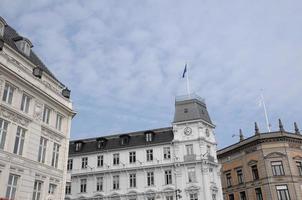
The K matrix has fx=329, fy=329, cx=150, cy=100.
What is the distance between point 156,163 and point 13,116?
2995 cm

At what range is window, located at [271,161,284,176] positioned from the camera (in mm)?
52987

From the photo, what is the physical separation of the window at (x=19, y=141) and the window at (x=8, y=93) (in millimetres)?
2553

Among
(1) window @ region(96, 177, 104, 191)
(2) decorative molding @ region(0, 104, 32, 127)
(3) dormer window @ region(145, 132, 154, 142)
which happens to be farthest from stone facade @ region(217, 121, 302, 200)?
(2) decorative molding @ region(0, 104, 32, 127)

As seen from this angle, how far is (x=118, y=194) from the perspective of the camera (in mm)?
52906

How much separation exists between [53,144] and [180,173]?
80.8ft

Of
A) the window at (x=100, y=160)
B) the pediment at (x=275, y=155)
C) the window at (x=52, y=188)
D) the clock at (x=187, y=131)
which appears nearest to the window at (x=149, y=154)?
the clock at (x=187, y=131)

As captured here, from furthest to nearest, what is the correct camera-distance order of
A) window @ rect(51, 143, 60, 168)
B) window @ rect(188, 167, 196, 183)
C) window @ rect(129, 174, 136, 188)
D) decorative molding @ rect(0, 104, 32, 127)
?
1. window @ rect(129, 174, 136, 188)
2. window @ rect(188, 167, 196, 183)
3. window @ rect(51, 143, 60, 168)
4. decorative molding @ rect(0, 104, 32, 127)

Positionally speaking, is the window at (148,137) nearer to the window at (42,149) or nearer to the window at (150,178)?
the window at (150,178)

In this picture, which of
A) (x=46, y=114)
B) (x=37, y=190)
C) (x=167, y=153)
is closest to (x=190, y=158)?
(x=167, y=153)

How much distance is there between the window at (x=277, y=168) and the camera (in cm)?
5299

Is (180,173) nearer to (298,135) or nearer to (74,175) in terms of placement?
(74,175)

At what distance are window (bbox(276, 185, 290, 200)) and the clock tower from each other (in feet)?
30.3

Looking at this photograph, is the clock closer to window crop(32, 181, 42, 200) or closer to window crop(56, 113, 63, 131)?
window crop(56, 113, 63, 131)

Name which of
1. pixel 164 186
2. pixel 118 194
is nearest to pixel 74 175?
pixel 118 194
